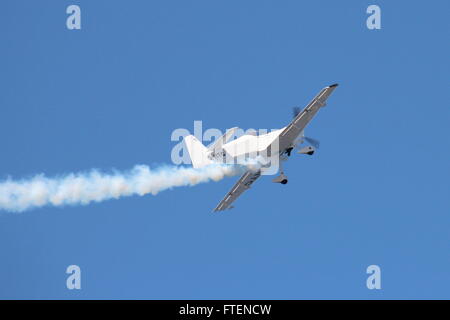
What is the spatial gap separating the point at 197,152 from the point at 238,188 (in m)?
3.90

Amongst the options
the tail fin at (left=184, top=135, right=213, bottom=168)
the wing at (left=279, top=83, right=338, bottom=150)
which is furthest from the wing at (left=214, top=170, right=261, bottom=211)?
the wing at (left=279, top=83, right=338, bottom=150)

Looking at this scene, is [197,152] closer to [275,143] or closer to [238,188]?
[238,188]

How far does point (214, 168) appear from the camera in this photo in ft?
227

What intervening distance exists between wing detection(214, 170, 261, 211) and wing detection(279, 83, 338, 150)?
155 inches

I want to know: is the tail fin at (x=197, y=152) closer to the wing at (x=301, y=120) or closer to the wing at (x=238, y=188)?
the wing at (x=238, y=188)

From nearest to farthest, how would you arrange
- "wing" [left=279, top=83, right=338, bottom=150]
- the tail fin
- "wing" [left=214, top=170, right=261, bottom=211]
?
"wing" [left=279, top=83, right=338, bottom=150], "wing" [left=214, top=170, right=261, bottom=211], the tail fin

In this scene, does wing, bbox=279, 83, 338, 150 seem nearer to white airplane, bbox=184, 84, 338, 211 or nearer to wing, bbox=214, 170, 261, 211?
white airplane, bbox=184, 84, 338, 211

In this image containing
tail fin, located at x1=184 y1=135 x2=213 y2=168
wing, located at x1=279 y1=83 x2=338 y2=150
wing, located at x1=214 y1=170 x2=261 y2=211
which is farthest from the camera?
tail fin, located at x1=184 y1=135 x2=213 y2=168

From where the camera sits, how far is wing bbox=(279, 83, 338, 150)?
6544 cm

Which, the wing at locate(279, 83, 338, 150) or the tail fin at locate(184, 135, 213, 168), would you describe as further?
the tail fin at locate(184, 135, 213, 168)

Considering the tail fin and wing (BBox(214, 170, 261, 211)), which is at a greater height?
the tail fin
